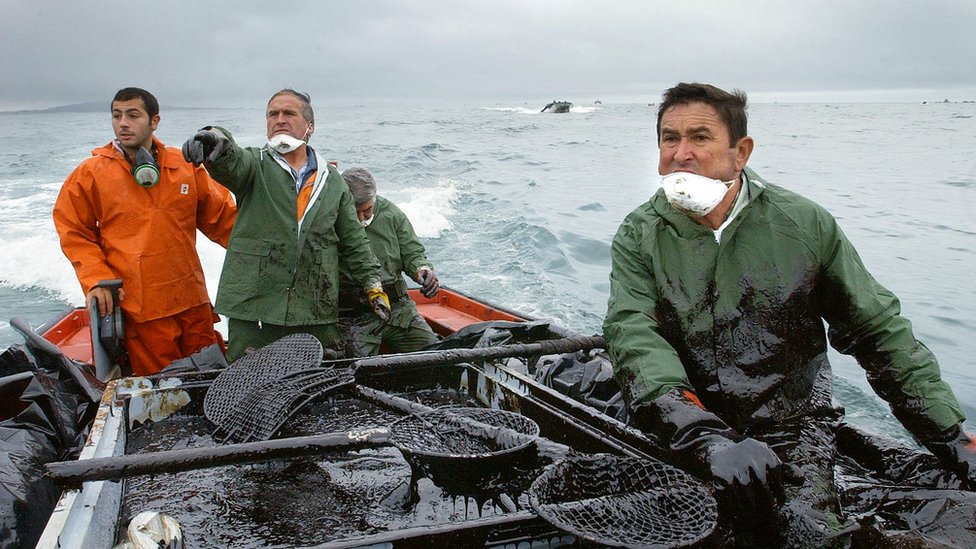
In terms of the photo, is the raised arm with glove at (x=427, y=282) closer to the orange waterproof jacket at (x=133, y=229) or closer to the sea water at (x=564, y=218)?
the orange waterproof jacket at (x=133, y=229)

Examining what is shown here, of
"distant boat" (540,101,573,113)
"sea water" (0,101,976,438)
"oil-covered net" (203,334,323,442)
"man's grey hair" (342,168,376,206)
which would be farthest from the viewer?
"distant boat" (540,101,573,113)

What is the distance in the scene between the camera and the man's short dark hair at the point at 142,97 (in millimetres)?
4457

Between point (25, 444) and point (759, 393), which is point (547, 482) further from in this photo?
point (25, 444)

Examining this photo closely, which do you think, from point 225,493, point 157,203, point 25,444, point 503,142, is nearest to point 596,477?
point 225,493

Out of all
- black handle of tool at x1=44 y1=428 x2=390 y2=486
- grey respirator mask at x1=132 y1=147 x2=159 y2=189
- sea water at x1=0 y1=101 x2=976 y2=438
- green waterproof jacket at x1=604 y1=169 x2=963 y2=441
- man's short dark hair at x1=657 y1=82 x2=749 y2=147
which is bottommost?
sea water at x1=0 y1=101 x2=976 y2=438

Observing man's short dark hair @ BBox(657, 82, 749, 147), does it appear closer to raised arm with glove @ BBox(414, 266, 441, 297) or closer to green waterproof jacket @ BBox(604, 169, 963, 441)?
green waterproof jacket @ BBox(604, 169, 963, 441)

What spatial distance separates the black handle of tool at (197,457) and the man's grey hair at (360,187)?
2.84 m

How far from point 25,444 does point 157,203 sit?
189cm

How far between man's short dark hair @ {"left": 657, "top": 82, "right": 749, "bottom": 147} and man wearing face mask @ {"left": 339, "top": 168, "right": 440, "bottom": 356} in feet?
9.09

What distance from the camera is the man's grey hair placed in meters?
5.08

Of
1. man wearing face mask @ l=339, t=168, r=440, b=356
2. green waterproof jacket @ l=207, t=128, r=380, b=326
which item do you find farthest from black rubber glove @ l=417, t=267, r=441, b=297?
green waterproof jacket @ l=207, t=128, r=380, b=326

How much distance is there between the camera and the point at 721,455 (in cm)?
207

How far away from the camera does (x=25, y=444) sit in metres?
3.07

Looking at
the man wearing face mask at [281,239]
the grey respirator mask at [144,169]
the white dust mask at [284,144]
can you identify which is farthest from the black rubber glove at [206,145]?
the grey respirator mask at [144,169]
